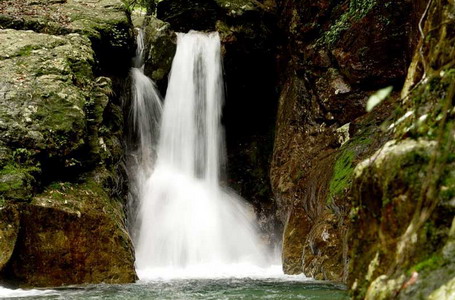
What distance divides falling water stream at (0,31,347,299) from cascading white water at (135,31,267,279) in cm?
3

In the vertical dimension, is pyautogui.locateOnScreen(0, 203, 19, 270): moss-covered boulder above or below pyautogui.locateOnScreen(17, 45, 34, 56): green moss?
below

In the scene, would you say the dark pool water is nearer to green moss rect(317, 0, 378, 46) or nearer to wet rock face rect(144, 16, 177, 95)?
green moss rect(317, 0, 378, 46)

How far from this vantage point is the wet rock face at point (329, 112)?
8.23 meters

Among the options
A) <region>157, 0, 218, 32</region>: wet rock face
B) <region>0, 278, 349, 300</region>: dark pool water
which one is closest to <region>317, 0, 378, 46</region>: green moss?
<region>157, 0, 218, 32</region>: wet rock face

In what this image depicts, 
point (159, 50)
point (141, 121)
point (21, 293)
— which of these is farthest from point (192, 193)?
point (21, 293)

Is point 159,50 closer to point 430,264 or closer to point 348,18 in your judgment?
point 348,18

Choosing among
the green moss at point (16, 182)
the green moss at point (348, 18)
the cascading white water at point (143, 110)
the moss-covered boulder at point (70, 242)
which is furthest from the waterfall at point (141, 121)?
the green moss at point (348, 18)

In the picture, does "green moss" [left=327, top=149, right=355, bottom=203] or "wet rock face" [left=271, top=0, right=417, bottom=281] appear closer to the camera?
"green moss" [left=327, top=149, right=355, bottom=203]

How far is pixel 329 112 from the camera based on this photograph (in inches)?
418

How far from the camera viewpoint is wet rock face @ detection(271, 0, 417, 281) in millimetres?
8234

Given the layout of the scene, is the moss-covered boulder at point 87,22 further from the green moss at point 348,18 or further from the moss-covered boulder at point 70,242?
the green moss at point 348,18

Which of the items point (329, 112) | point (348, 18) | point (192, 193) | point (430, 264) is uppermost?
point (348, 18)

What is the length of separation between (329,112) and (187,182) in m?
5.22

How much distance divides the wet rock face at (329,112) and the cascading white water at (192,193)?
1791 mm
